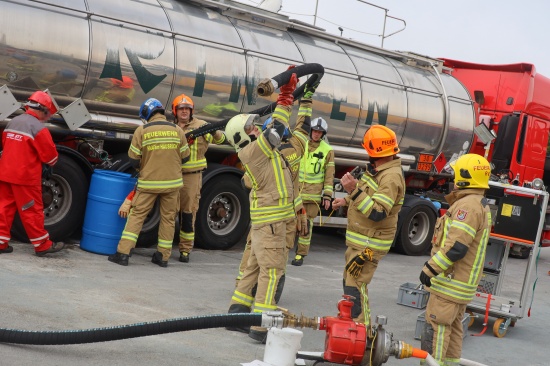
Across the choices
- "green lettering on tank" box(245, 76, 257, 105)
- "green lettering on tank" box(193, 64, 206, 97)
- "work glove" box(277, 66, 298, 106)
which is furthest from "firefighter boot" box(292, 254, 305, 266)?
"work glove" box(277, 66, 298, 106)

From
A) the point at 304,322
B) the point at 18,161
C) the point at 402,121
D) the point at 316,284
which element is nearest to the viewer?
the point at 304,322

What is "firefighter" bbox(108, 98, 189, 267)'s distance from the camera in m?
8.34

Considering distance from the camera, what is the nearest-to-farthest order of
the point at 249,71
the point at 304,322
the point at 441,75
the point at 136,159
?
the point at 304,322, the point at 136,159, the point at 249,71, the point at 441,75

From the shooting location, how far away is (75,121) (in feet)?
28.0

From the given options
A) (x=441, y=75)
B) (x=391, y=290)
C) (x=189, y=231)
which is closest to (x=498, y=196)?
(x=391, y=290)

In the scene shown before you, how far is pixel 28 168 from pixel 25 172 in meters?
0.05

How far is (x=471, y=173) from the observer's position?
582 centimetres

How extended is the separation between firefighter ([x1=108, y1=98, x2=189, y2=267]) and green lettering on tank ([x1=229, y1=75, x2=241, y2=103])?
5.25 ft

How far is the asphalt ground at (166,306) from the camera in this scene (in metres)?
5.37

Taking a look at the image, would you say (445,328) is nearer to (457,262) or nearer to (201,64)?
(457,262)

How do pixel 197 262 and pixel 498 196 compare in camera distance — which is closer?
pixel 498 196

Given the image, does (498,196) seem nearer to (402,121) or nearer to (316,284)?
(316,284)

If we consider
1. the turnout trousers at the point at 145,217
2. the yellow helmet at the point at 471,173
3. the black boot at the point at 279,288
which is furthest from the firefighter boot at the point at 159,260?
the yellow helmet at the point at 471,173

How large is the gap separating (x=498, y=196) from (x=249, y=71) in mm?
3740
